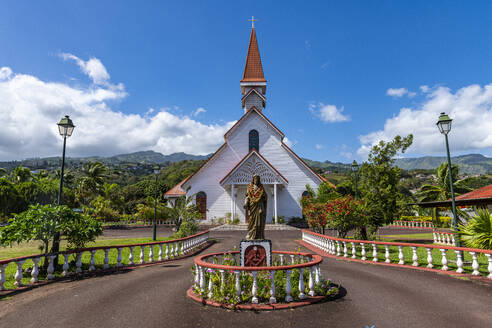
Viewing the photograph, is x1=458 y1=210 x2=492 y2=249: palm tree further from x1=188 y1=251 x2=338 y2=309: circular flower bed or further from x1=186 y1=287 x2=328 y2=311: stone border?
x1=186 y1=287 x2=328 y2=311: stone border

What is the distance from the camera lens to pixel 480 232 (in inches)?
377

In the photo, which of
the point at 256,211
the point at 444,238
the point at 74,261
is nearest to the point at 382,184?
the point at 444,238

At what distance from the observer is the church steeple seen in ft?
113

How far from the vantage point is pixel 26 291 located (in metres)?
7.06

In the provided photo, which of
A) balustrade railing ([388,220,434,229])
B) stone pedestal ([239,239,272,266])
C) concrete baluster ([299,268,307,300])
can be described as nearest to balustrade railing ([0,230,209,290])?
stone pedestal ([239,239,272,266])

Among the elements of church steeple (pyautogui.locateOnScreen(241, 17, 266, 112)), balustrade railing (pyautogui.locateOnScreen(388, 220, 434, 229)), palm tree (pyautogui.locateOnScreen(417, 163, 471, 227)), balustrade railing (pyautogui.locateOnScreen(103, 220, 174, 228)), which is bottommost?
balustrade railing (pyautogui.locateOnScreen(388, 220, 434, 229))

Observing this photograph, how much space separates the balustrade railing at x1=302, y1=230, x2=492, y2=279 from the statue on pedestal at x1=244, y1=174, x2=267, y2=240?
5.07 m

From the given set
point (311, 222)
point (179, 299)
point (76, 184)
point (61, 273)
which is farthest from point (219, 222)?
point (76, 184)

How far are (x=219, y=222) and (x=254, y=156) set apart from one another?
7862 mm

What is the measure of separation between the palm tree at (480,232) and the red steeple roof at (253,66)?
29.1 metres

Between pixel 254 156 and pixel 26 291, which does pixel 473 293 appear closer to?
pixel 26 291

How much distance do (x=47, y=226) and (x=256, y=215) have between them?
617cm

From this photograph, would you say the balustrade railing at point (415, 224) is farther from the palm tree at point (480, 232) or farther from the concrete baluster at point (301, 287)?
the concrete baluster at point (301, 287)

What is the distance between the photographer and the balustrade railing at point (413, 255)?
8758 mm
